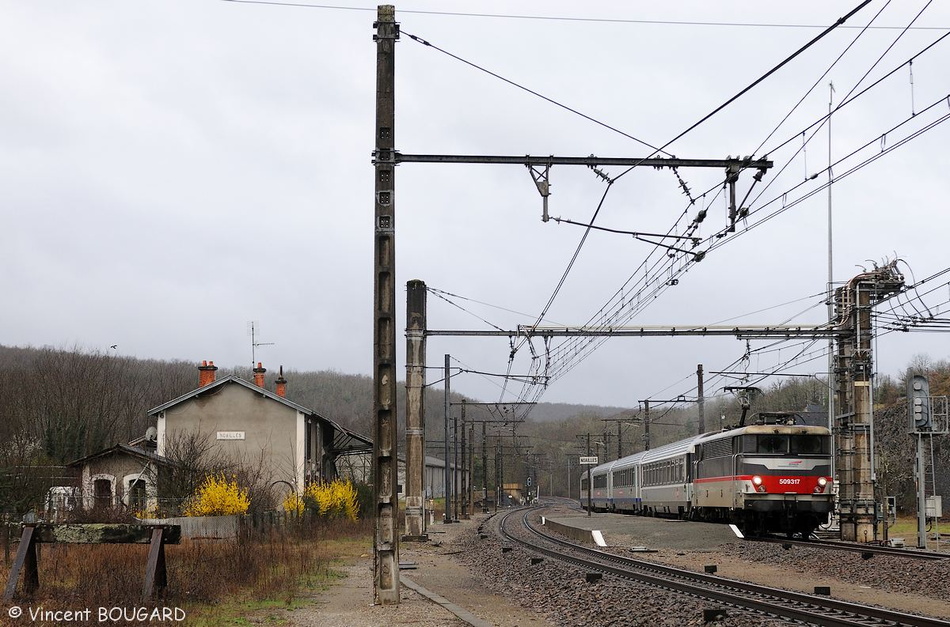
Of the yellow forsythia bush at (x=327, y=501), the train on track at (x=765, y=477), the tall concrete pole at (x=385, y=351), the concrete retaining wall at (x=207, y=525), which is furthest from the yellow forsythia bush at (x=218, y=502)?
the tall concrete pole at (x=385, y=351)

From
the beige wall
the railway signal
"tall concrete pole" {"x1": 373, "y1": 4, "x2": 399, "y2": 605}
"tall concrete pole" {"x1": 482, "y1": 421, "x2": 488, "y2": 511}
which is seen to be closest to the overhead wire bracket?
"tall concrete pole" {"x1": 373, "y1": 4, "x2": 399, "y2": 605}

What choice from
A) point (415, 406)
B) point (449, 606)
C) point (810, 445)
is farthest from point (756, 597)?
point (415, 406)

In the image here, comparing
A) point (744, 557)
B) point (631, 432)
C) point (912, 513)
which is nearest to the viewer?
point (744, 557)

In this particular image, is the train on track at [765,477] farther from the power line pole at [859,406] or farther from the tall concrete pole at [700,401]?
the tall concrete pole at [700,401]

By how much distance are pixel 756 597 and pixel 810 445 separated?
15156 millimetres

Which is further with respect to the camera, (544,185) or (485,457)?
(485,457)

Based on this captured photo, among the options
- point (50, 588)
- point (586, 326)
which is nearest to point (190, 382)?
point (586, 326)

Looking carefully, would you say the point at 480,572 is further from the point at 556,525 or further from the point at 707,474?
the point at 556,525

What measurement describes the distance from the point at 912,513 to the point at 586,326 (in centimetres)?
2398

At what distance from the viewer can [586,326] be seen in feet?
104

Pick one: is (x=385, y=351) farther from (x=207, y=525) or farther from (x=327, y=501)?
(x=327, y=501)

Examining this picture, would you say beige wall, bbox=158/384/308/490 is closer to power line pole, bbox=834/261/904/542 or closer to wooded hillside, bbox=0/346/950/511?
wooded hillside, bbox=0/346/950/511

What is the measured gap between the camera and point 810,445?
96.2 feet

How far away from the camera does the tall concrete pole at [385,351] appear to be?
48.4ft
